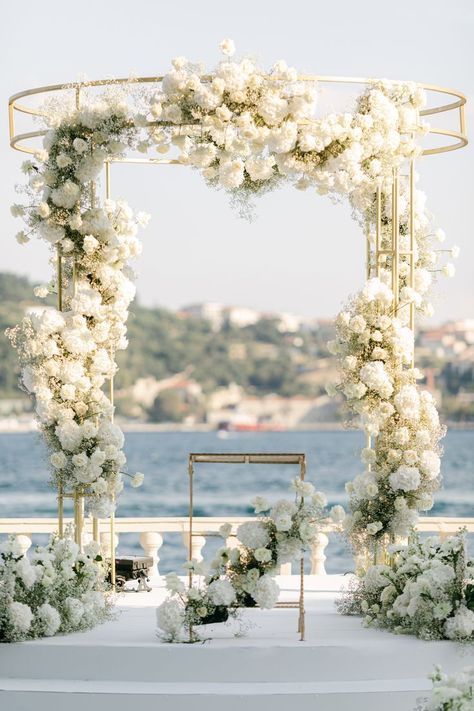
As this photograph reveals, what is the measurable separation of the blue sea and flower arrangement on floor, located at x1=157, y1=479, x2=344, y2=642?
37061 mm

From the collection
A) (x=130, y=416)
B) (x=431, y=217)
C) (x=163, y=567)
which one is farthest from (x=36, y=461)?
(x=431, y=217)

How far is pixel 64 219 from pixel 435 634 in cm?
346

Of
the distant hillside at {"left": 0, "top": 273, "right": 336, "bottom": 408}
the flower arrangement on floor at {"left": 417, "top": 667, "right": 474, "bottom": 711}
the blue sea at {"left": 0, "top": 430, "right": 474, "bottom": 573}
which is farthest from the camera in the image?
the blue sea at {"left": 0, "top": 430, "right": 474, "bottom": 573}

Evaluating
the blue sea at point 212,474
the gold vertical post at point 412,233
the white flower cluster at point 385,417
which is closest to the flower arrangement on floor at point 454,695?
the white flower cluster at point 385,417

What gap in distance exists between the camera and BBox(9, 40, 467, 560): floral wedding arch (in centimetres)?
805

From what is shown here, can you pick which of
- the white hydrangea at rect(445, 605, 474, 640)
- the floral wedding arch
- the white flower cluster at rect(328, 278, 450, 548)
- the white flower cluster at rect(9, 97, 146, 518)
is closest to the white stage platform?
the white hydrangea at rect(445, 605, 474, 640)

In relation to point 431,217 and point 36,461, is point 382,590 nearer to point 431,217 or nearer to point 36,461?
point 431,217

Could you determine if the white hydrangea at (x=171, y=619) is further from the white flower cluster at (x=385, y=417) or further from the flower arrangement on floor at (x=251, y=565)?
the white flower cluster at (x=385, y=417)

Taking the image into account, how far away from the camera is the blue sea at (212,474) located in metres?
46.2

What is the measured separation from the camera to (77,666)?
24.4 ft

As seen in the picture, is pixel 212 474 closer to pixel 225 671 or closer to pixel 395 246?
pixel 395 246

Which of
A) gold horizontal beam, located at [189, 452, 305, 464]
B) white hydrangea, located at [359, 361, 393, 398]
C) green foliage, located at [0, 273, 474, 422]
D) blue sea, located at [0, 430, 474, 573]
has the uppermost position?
white hydrangea, located at [359, 361, 393, 398]

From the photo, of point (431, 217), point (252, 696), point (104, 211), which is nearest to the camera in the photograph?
point (252, 696)

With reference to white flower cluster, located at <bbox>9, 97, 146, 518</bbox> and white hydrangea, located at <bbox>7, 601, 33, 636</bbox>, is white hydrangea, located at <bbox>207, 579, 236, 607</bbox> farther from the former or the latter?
white flower cluster, located at <bbox>9, 97, 146, 518</bbox>
